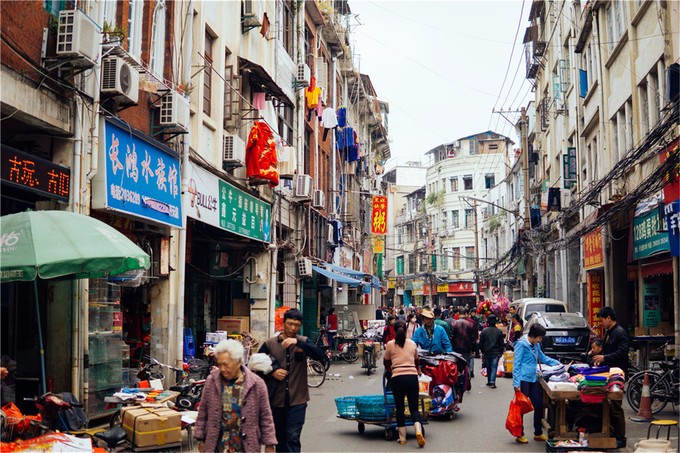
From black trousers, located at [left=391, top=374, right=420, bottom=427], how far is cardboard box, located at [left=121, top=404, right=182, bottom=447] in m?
3.04

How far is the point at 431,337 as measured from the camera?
14719 millimetres

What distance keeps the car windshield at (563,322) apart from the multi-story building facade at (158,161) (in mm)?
7733

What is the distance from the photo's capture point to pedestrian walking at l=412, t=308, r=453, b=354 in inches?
558

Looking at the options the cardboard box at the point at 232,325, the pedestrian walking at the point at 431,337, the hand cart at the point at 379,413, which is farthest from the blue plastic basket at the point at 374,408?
the cardboard box at the point at 232,325

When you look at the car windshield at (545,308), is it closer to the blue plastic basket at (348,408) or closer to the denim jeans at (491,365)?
the denim jeans at (491,365)

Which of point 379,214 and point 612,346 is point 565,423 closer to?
point 612,346

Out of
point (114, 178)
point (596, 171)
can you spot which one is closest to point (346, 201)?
point (596, 171)

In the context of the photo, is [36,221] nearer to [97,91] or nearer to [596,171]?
[97,91]

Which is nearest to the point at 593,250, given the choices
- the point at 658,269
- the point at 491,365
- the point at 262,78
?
the point at 658,269

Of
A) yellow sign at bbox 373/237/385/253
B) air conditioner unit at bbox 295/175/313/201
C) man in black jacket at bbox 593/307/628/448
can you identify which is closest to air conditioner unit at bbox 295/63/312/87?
air conditioner unit at bbox 295/175/313/201

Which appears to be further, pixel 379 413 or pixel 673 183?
pixel 673 183

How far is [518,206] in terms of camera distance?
5184cm

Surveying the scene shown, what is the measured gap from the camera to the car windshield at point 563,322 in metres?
19.2

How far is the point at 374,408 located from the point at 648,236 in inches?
394
